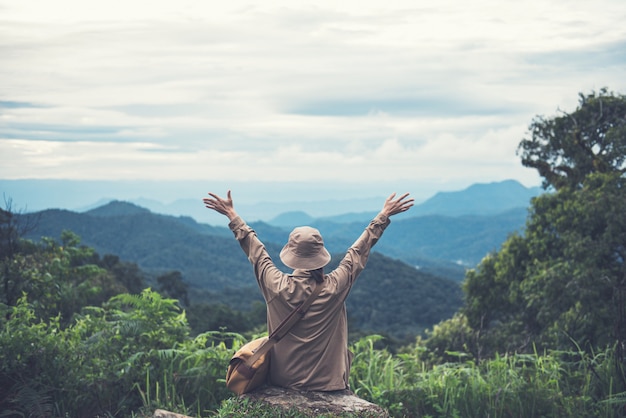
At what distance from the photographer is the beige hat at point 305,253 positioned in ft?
16.1

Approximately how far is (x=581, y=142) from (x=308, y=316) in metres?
18.6

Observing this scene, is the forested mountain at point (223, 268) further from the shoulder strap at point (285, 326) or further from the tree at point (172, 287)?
the shoulder strap at point (285, 326)

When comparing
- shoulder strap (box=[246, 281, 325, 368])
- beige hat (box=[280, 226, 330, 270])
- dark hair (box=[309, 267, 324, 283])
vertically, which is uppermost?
beige hat (box=[280, 226, 330, 270])

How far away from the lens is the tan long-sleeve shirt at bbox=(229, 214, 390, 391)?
4.88 meters

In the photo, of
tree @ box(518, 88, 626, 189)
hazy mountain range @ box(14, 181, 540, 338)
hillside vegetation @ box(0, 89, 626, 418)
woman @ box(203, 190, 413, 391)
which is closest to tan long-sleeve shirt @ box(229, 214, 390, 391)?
woman @ box(203, 190, 413, 391)

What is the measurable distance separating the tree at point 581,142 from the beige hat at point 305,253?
16988 millimetres

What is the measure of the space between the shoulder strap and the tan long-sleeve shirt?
46 mm

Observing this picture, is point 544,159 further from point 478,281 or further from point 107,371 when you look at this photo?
point 107,371

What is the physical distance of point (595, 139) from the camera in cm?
2108

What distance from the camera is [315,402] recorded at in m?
5.01

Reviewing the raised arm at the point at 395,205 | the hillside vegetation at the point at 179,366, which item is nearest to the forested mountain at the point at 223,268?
the hillside vegetation at the point at 179,366

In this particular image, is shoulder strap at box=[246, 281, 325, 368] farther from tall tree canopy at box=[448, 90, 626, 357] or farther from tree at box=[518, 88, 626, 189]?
tree at box=[518, 88, 626, 189]

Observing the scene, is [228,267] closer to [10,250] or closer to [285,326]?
[10,250]

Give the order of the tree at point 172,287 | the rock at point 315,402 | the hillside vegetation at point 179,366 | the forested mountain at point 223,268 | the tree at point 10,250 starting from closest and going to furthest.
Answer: the rock at point 315,402 → the hillside vegetation at point 179,366 → the tree at point 10,250 → the tree at point 172,287 → the forested mountain at point 223,268
